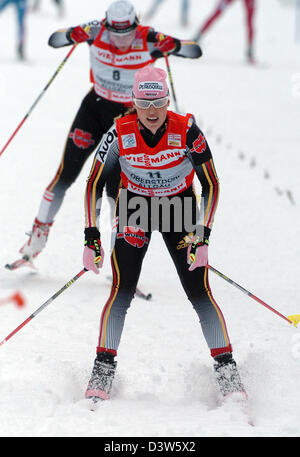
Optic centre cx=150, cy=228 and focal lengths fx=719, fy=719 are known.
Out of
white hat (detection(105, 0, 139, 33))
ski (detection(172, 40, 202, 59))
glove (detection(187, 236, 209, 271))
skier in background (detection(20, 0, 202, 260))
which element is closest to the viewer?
glove (detection(187, 236, 209, 271))

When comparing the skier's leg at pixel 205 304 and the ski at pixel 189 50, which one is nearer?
the skier's leg at pixel 205 304

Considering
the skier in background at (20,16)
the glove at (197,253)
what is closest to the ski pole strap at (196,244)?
the glove at (197,253)

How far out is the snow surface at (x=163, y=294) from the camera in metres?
4.11

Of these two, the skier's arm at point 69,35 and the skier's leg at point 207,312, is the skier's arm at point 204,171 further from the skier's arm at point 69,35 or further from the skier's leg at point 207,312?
the skier's arm at point 69,35

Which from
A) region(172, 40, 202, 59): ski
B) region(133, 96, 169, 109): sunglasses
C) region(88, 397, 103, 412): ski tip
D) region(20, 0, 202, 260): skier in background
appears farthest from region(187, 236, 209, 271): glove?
region(172, 40, 202, 59): ski

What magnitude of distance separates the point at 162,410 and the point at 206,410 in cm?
26

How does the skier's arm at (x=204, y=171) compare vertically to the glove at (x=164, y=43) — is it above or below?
below

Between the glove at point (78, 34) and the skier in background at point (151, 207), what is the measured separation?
1923 mm

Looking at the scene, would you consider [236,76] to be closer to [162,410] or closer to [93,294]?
[93,294]

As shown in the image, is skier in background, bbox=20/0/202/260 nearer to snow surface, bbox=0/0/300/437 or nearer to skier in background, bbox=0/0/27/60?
snow surface, bbox=0/0/300/437

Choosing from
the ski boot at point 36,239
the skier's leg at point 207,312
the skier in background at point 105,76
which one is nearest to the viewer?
the skier's leg at point 207,312

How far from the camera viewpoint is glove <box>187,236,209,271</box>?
4230 millimetres

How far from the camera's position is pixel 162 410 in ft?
13.9

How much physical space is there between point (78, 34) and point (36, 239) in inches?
71.2
